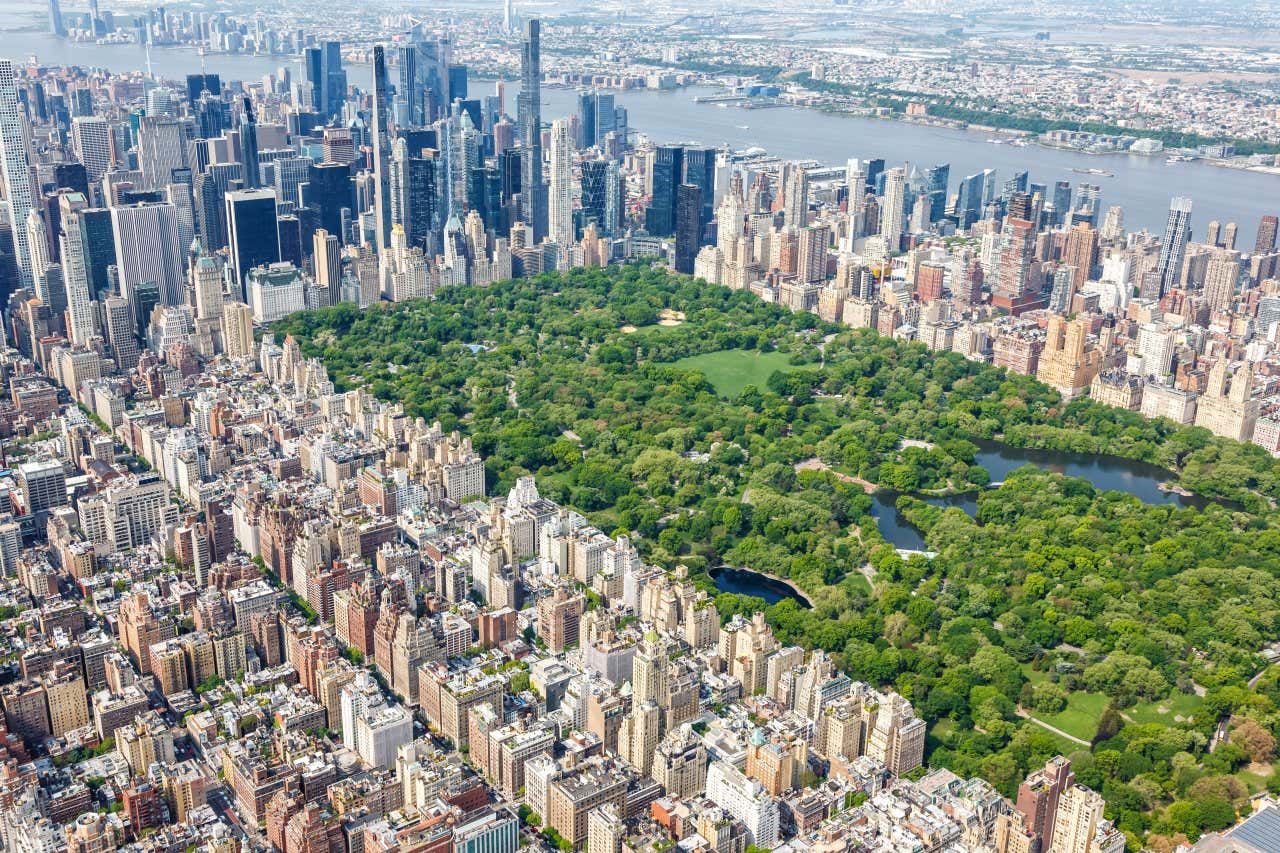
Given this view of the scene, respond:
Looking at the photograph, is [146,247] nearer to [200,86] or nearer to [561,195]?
[561,195]

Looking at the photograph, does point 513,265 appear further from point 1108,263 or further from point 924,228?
point 1108,263

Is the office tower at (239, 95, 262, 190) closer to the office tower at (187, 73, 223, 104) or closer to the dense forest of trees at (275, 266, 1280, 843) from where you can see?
the office tower at (187, 73, 223, 104)

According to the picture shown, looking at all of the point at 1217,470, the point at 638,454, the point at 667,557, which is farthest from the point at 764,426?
the point at 1217,470

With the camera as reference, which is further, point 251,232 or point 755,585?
point 251,232

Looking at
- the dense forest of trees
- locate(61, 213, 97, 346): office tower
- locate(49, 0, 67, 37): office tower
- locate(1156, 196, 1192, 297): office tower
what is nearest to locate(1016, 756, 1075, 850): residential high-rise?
the dense forest of trees

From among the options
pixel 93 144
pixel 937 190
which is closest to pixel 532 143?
pixel 937 190
